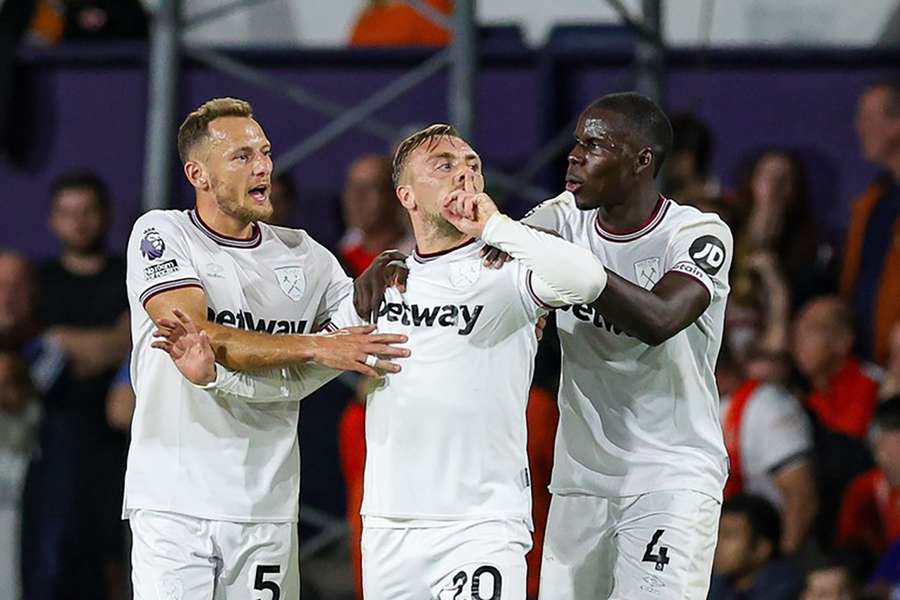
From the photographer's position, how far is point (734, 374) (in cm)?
921

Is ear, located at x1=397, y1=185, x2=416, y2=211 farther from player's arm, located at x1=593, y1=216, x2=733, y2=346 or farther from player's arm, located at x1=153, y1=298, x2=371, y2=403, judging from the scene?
player's arm, located at x1=593, y1=216, x2=733, y2=346

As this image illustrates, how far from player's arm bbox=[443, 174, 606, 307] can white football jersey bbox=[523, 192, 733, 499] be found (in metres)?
0.44

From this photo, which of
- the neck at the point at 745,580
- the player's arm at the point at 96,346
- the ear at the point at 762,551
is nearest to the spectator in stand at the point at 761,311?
the ear at the point at 762,551

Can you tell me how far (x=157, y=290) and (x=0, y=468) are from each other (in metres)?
3.92

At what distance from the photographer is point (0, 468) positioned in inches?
371

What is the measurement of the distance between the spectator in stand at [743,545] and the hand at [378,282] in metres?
3.15

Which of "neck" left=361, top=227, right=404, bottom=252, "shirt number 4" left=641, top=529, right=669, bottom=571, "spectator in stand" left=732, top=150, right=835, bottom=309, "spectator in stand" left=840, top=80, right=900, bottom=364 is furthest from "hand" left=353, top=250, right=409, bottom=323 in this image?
"spectator in stand" left=840, top=80, right=900, bottom=364

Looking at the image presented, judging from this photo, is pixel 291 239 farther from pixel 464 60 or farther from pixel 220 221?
pixel 464 60

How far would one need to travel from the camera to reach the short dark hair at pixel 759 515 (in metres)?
8.47

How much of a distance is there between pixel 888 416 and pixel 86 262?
13.0 ft

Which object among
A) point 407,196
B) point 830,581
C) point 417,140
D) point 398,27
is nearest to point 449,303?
point 407,196

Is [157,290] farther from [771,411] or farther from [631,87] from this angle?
[631,87]

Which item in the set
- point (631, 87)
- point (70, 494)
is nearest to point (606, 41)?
point (631, 87)

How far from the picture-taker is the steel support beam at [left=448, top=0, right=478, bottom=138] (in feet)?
29.1
